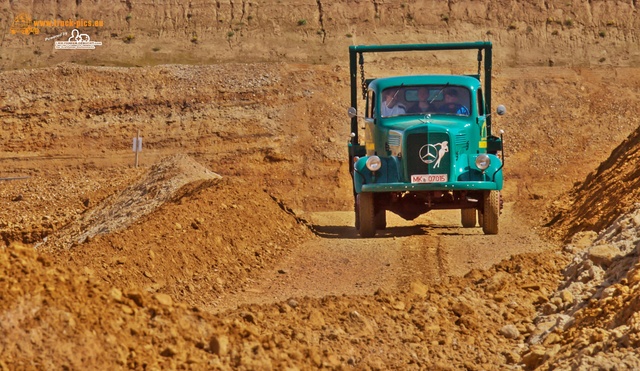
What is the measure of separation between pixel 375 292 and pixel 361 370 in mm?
3313

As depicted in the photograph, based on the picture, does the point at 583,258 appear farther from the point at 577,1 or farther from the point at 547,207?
the point at 577,1

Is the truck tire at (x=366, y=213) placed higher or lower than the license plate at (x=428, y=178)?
lower

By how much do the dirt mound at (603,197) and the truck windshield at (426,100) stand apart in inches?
108

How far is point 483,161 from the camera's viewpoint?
790 inches

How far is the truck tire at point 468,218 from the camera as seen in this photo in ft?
75.4

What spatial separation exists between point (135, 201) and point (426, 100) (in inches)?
330

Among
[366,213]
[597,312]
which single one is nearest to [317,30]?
[366,213]

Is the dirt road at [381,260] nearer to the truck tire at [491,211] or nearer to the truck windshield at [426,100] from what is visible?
the truck tire at [491,211]

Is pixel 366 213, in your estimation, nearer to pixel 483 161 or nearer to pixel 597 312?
pixel 483 161

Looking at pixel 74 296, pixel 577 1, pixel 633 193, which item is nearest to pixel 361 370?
pixel 74 296
